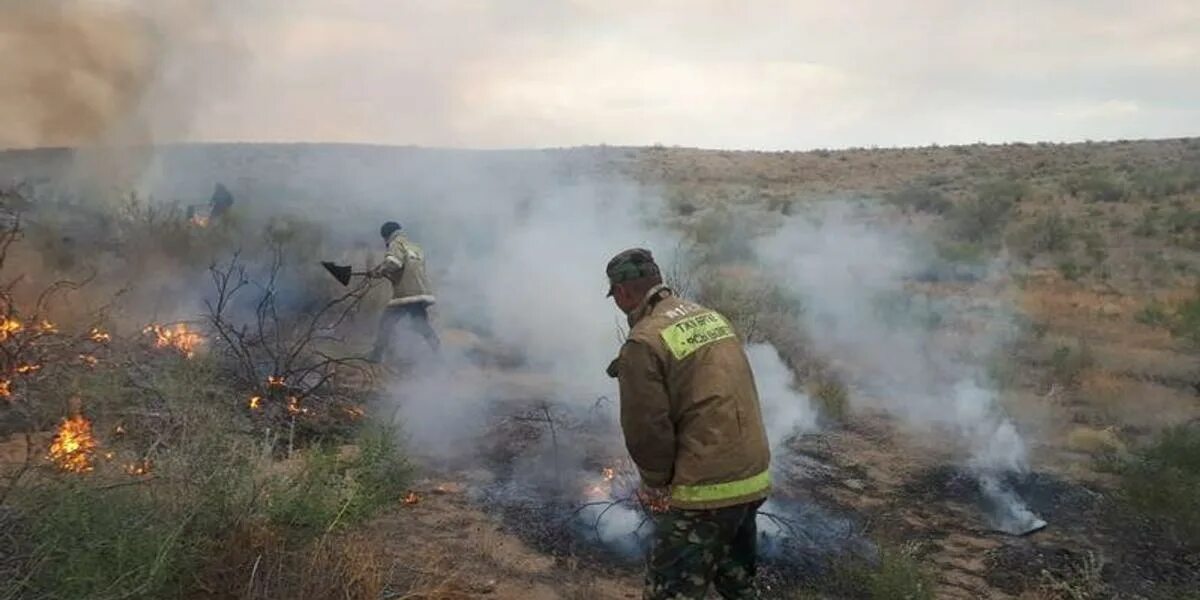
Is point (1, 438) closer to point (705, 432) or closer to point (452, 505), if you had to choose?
point (452, 505)

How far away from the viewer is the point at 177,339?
22.2 ft

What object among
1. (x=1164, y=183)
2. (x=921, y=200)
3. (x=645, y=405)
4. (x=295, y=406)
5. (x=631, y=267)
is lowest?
(x=295, y=406)

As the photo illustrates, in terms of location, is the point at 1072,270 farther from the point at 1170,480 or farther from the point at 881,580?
the point at 881,580

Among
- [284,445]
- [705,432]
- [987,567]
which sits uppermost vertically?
[705,432]

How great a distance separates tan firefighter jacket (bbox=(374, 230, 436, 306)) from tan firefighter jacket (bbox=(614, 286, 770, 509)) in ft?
15.9

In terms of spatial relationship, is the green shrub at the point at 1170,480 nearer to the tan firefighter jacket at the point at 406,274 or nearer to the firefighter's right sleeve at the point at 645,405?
the firefighter's right sleeve at the point at 645,405

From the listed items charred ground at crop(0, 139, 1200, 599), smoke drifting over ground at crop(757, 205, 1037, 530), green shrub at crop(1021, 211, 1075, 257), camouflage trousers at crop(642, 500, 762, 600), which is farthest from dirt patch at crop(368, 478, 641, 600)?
green shrub at crop(1021, 211, 1075, 257)

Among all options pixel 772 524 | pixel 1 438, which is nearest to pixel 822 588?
pixel 772 524

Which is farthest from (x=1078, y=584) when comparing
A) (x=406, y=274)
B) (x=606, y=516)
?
(x=406, y=274)

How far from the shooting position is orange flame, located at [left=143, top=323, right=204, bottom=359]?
6562 millimetres

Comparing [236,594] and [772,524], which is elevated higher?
[236,594]

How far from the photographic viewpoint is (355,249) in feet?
43.5

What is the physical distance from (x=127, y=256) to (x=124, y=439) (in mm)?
6363

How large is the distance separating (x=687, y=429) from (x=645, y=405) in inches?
7.1
